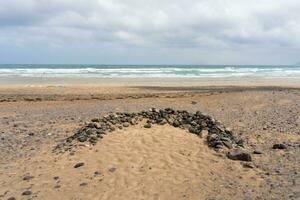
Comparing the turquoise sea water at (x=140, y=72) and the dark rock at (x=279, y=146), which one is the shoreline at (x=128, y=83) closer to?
the turquoise sea water at (x=140, y=72)

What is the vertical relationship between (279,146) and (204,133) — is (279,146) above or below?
below

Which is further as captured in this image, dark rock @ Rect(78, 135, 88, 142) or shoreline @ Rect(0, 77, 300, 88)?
shoreline @ Rect(0, 77, 300, 88)

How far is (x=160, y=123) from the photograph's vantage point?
9.67 metres

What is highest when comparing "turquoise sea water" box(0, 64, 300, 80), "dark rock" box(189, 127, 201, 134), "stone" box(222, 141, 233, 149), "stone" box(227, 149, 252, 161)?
"dark rock" box(189, 127, 201, 134)

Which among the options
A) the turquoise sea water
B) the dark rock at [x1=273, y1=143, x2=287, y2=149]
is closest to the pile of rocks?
the dark rock at [x1=273, y1=143, x2=287, y2=149]

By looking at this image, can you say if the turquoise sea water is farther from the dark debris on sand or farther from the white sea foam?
the dark debris on sand

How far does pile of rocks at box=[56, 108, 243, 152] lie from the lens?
8602 millimetres

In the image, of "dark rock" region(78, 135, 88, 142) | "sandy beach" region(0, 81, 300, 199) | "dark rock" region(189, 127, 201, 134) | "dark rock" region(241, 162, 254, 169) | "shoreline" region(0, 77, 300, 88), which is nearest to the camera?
"sandy beach" region(0, 81, 300, 199)

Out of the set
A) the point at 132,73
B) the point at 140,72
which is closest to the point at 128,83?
the point at 132,73

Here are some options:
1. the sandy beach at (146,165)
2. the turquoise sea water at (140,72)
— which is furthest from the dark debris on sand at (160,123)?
the turquoise sea water at (140,72)

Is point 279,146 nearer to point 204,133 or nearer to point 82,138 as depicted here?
point 204,133

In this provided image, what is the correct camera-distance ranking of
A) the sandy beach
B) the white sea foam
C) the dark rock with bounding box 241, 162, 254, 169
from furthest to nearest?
the white sea foam
the dark rock with bounding box 241, 162, 254, 169
the sandy beach

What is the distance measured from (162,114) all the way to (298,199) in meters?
4.62

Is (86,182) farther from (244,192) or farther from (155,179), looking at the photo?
(244,192)
